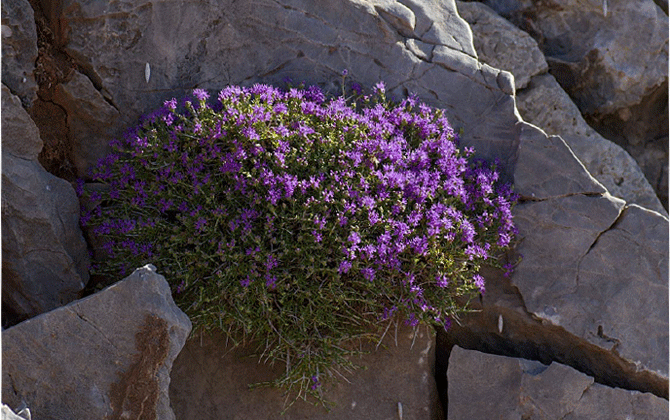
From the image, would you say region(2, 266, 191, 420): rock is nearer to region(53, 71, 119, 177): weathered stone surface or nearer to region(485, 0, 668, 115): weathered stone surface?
region(53, 71, 119, 177): weathered stone surface

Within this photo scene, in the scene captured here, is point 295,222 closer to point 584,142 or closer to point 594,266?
point 594,266

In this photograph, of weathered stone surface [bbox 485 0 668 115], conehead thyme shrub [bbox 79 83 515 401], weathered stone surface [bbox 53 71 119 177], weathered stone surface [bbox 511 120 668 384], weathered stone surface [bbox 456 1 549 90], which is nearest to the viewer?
conehead thyme shrub [bbox 79 83 515 401]

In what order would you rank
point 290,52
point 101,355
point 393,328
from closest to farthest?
point 101,355
point 393,328
point 290,52

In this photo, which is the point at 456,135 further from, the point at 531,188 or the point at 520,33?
the point at 520,33

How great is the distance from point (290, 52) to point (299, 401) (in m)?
2.19

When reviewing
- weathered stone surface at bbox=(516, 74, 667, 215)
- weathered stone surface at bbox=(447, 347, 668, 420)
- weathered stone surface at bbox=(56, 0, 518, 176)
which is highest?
weathered stone surface at bbox=(56, 0, 518, 176)

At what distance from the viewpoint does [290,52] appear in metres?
5.05

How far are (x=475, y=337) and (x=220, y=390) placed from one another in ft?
4.98

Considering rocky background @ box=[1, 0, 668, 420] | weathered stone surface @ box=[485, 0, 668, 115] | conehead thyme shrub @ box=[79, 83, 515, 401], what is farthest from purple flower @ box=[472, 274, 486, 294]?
weathered stone surface @ box=[485, 0, 668, 115]

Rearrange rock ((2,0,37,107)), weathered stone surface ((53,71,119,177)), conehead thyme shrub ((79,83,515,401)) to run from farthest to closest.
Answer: weathered stone surface ((53,71,119,177)) < rock ((2,0,37,107)) < conehead thyme shrub ((79,83,515,401))

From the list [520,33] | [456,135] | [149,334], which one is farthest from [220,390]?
[520,33]

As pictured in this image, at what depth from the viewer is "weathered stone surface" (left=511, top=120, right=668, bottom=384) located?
459cm

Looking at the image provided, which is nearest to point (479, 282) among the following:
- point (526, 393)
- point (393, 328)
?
point (393, 328)

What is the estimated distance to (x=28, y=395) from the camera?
3320 millimetres
